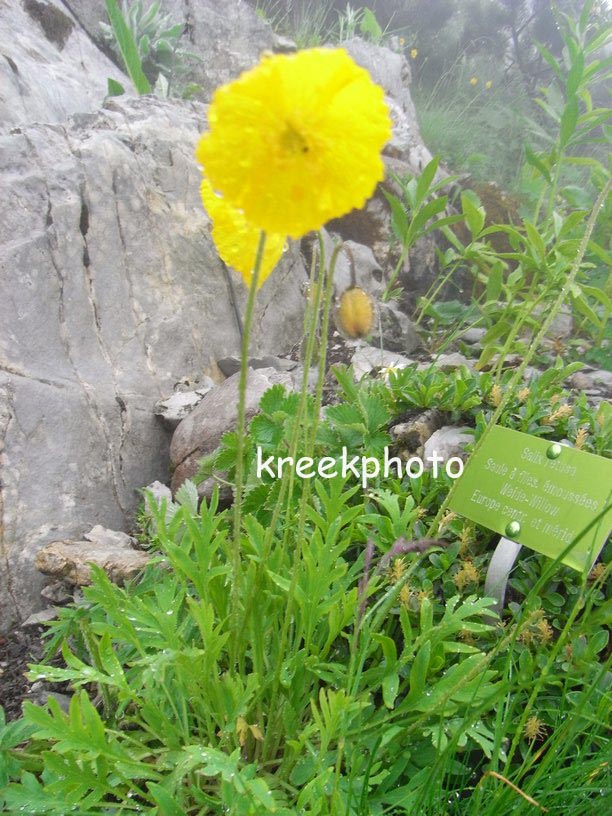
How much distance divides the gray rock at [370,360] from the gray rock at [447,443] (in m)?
0.84

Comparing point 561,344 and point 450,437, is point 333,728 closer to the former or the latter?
point 450,437

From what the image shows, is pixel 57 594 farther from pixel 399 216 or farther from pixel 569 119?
pixel 569 119

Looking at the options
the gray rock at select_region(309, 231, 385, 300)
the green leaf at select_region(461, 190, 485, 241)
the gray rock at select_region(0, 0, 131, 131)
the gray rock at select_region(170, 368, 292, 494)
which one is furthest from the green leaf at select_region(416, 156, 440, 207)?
the gray rock at select_region(0, 0, 131, 131)

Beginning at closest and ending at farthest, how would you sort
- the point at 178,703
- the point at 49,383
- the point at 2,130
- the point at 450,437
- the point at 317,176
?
the point at 317,176 → the point at 178,703 → the point at 450,437 → the point at 49,383 → the point at 2,130

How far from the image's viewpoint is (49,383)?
6.38ft

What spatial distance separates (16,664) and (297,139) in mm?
1547

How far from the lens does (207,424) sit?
2090mm

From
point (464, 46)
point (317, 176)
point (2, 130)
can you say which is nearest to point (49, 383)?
point (2, 130)

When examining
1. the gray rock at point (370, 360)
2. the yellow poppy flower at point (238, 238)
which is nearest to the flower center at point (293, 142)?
the yellow poppy flower at point (238, 238)

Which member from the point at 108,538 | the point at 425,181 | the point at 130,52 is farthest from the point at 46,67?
the point at 108,538

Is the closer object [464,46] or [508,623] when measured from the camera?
[508,623]

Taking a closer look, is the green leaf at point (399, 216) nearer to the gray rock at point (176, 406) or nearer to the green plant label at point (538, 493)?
the gray rock at point (176, 406)

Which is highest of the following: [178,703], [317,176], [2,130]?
[317,176]

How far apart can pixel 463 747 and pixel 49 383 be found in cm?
163
